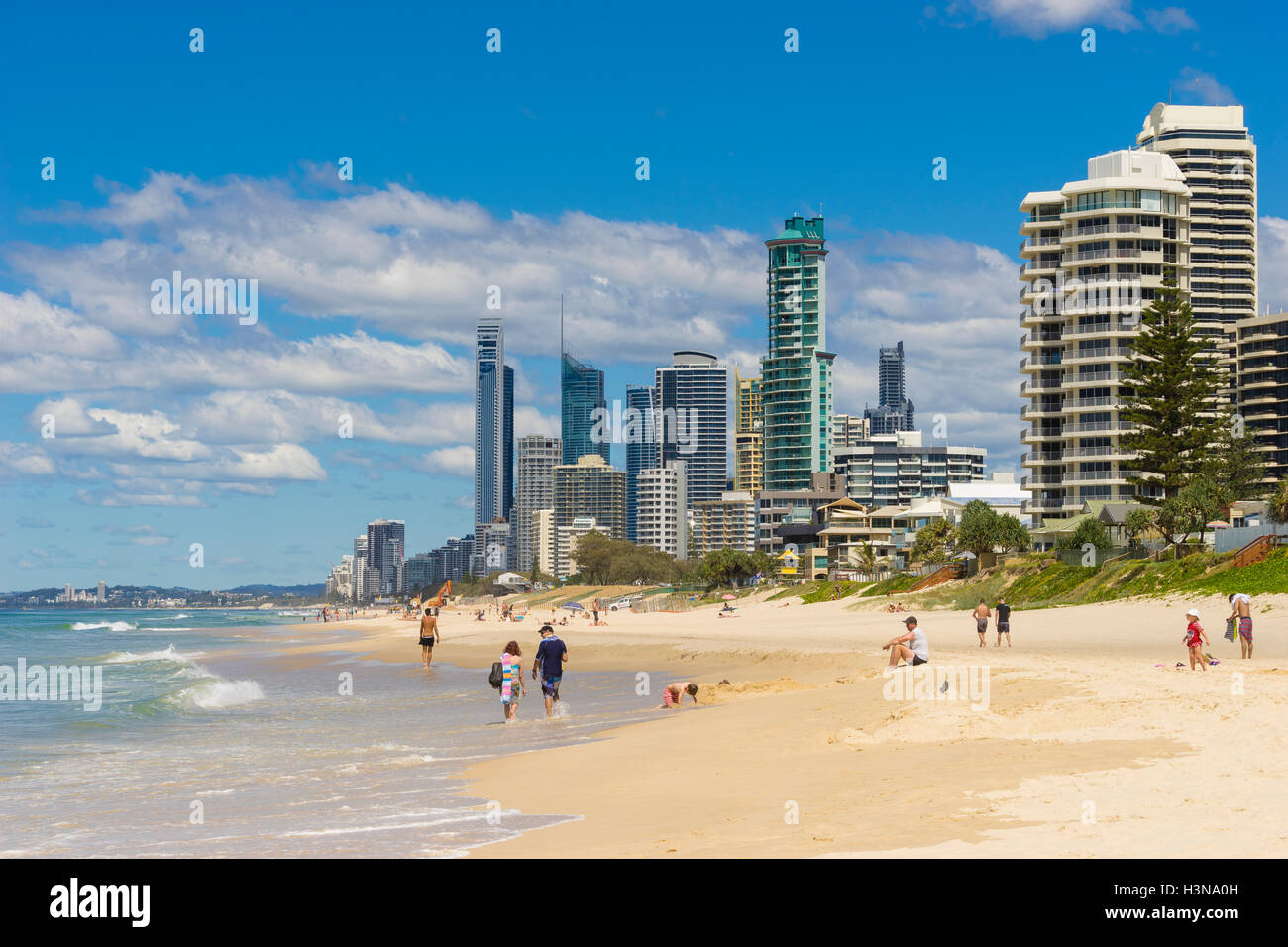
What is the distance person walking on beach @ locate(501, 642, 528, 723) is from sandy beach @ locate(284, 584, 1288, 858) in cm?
174

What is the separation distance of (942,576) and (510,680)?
185 ft

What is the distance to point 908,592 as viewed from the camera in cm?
7250

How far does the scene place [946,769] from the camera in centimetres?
1307

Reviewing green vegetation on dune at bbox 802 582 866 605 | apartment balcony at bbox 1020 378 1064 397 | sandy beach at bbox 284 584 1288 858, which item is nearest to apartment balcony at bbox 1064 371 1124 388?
apartment balcony at bbox 1020 378 1064 397

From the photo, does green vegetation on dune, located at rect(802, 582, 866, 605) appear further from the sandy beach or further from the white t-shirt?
the white t-shirt

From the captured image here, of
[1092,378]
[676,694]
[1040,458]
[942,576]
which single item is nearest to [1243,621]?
[676,694]

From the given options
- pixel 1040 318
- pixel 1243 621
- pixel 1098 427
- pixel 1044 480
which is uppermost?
pixel 1040 318

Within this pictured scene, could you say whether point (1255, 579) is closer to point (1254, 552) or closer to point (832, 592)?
point (1254, 552)

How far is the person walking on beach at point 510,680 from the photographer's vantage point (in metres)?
23.5

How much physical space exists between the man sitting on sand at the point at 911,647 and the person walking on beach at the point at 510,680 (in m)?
7.77

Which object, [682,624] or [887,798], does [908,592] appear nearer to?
[682,624]

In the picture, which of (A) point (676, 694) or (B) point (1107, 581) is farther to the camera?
(B) point (1107, 581)
